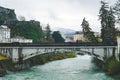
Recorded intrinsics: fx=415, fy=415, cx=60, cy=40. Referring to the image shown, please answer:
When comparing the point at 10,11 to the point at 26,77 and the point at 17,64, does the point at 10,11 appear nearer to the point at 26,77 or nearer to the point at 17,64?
the point at 17,64

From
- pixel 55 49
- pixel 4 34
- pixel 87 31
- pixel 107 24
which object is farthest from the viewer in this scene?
pixel 4 34

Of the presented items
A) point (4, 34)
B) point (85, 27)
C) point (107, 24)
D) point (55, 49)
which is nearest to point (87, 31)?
point (85, 27)

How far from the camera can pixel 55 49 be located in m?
84.4

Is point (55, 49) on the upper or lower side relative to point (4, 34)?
lower

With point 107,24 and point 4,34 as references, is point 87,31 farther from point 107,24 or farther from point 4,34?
point 4,34

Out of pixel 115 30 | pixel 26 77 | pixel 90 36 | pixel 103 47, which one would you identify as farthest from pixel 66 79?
pixel 90 36

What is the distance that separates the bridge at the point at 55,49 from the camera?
82.0 meters

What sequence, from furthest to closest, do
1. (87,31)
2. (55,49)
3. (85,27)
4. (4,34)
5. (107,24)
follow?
(4,34) → (85,27) → (87,31) → (107,24) → (55,49)

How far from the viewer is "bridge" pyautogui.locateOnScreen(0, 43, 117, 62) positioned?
269 ft

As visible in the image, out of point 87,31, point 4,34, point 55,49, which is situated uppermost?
point 87,31

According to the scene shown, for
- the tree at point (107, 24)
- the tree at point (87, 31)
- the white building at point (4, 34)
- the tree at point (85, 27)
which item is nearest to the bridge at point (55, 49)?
the tree at point (107, 24)

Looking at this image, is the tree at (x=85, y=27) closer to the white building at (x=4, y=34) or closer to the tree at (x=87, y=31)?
the tree at (x=87, y=31)

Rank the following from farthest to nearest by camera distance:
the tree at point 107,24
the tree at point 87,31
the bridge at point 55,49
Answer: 1. the tree at point 87,31
2. the tree at point 107,24
3. the bridge at point 55,49

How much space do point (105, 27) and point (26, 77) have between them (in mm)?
35501
